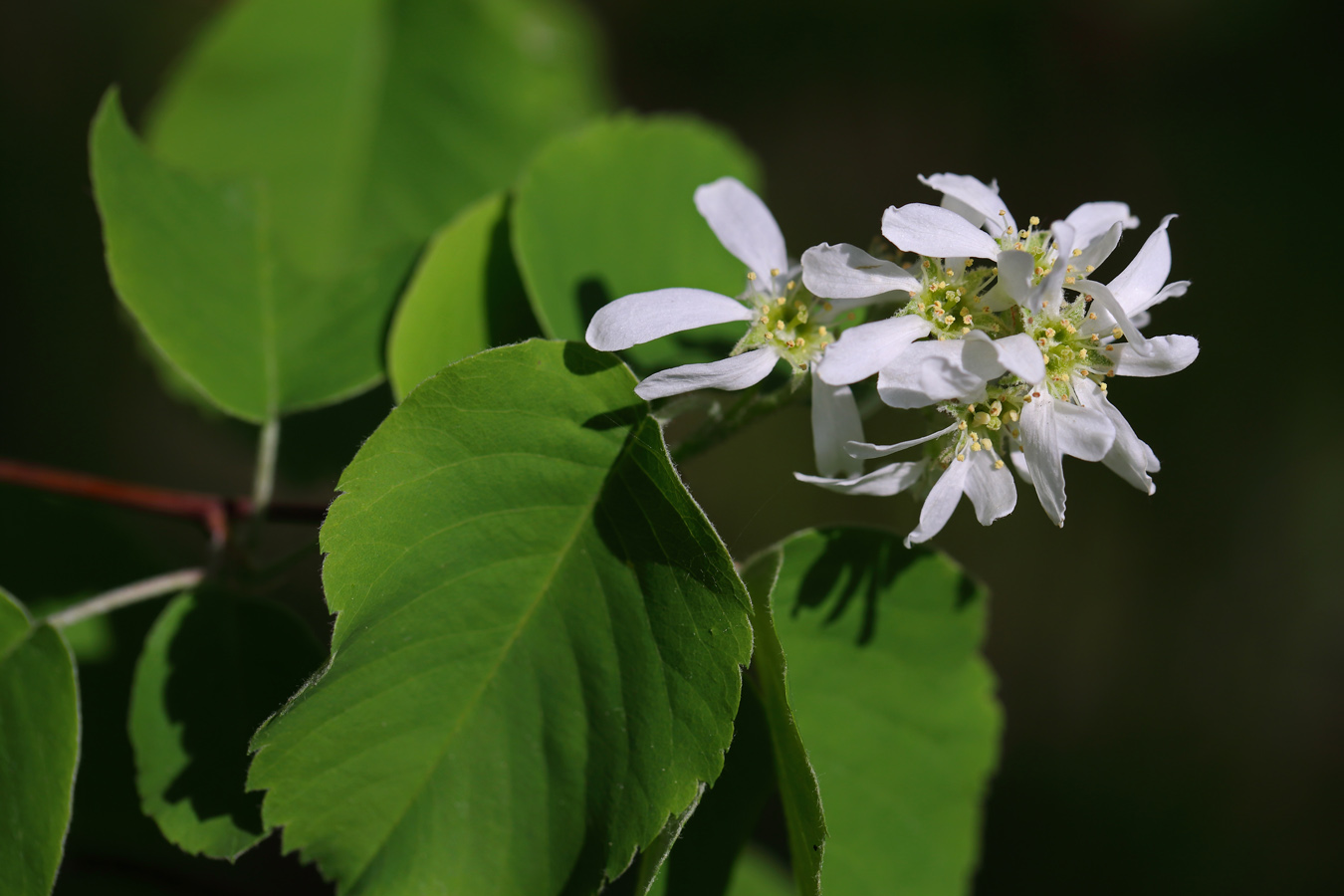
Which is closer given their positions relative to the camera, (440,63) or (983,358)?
(983,358)

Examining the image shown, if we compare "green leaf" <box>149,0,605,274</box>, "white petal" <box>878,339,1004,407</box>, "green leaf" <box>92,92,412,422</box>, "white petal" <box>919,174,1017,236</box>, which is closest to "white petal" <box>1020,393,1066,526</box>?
"white petal" <box>878,339,1004,407</box>

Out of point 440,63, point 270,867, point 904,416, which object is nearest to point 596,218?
point 904,416

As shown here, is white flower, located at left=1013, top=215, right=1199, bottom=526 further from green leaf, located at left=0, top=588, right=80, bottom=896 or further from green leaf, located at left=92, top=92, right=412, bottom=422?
green leaf, located at left=0, top=588, right=80, bottom=896

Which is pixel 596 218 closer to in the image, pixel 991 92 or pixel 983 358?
pixel 983 358

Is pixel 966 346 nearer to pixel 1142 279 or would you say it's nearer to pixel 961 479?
pixel 961 479

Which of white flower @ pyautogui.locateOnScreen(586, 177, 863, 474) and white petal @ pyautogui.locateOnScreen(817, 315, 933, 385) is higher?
white petal @ pyautogui.locateOnScreen(817, 315, 933, 385)

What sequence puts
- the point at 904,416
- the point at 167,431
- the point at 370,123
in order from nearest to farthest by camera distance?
the point at 904,416 < the point at 370,123 < the point at 167,431

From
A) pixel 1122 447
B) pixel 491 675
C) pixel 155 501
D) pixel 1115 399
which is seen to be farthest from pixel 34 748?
pixel 1115 399
